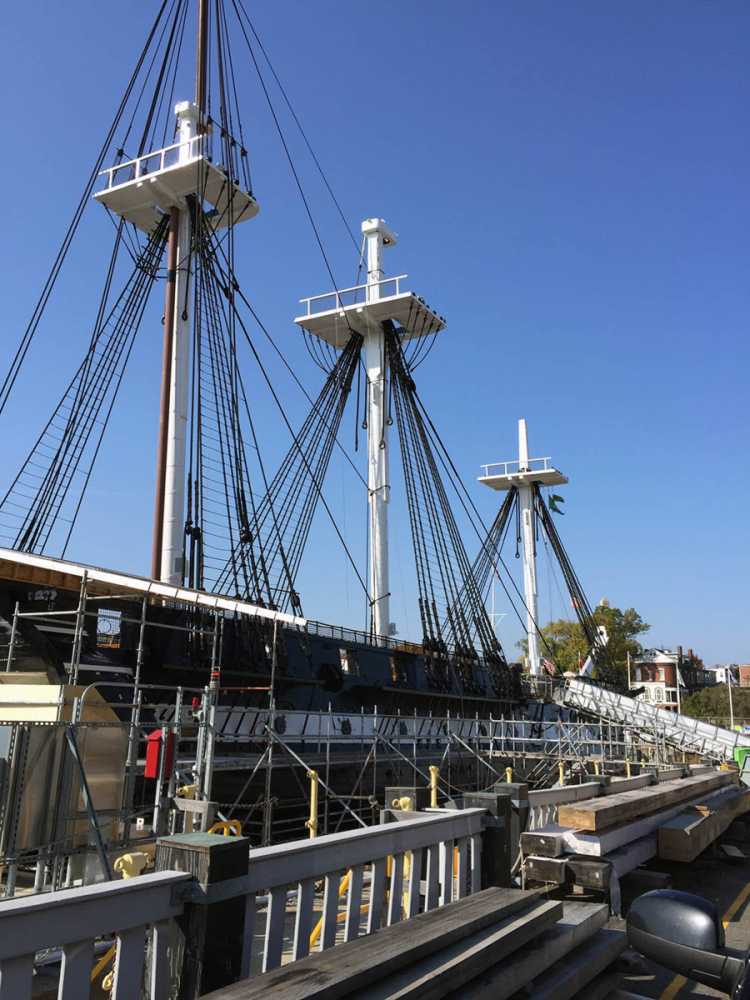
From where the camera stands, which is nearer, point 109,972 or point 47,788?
point 109,972

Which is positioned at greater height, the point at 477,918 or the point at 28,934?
the point at 28,934

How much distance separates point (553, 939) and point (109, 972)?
2.27m

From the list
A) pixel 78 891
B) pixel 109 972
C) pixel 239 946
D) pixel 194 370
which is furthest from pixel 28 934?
pixel 194 370

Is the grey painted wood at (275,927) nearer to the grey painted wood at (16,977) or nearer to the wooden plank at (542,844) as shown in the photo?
the grey painted wood at (16,977)

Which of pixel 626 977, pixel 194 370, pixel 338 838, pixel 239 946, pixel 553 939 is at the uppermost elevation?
pixel 194 370

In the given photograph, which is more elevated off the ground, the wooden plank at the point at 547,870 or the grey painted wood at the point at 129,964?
the grey painted wood at the point at 129,964

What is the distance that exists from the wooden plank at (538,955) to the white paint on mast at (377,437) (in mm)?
22254

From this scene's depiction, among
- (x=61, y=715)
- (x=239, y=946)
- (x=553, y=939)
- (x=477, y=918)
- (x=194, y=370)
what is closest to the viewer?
(x=239, y=946)

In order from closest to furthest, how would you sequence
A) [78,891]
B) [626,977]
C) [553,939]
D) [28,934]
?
[28,934] < [78,891] < [553,939] < [626,977]

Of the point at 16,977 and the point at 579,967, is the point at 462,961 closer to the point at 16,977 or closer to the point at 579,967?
the point at 579,967

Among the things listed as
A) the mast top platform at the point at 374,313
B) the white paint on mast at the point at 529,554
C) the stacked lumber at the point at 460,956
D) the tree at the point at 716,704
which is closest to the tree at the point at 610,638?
the tree at the point at 716,704

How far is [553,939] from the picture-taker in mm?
3742

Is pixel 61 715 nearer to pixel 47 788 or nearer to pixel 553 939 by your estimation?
pixel 47 788

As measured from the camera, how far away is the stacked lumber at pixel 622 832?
491cm
